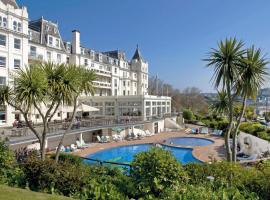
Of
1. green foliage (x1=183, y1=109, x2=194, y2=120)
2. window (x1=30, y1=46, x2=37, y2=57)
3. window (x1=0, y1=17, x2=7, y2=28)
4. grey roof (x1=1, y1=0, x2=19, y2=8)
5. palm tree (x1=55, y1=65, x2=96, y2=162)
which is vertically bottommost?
green foliage (x1=183, y1=109, x2=194, y2=120)

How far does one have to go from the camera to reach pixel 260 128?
27.7 metres

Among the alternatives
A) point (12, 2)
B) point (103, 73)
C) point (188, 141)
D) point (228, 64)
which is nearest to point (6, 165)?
point (228, 64)

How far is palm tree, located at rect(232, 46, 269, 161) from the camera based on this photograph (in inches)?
367

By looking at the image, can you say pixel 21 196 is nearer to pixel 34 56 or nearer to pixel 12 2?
pixel 34 56

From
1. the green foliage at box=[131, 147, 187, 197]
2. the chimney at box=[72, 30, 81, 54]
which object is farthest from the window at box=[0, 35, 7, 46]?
the green foliage at box=[131, 147, 187, 197]

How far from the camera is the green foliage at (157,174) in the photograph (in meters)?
6.05

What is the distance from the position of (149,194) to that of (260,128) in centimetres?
2700

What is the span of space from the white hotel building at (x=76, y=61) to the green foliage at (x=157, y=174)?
8245mm

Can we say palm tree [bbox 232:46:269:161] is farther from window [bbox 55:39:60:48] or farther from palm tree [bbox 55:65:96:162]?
window [bbox 55:39:60:48]

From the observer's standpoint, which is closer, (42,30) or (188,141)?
(188,141)

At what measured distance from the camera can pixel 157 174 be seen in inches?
239

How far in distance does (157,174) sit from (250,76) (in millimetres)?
6494

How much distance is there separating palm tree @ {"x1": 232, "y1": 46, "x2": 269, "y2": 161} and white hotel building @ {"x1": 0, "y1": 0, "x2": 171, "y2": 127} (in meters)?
8.20

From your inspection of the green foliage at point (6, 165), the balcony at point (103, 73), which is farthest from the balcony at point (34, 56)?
the green foliage at point (6, 165)
